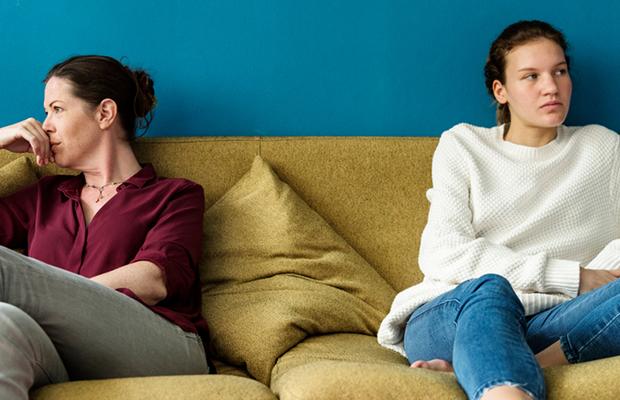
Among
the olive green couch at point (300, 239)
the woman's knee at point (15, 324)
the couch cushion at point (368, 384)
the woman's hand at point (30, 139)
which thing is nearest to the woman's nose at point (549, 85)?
the olive green couch at point (300, 239)

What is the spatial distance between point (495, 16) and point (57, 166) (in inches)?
52.5

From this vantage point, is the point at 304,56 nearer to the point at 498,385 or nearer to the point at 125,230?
the point at 125,230

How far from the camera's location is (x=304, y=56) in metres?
2.71

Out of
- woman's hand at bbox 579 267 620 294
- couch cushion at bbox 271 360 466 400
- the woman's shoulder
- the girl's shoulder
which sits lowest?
woman's hand at bbox 579 267 620 294

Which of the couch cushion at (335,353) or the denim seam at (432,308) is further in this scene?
the couch cushion at (335,353)

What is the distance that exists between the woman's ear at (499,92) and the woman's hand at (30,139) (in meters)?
1.20

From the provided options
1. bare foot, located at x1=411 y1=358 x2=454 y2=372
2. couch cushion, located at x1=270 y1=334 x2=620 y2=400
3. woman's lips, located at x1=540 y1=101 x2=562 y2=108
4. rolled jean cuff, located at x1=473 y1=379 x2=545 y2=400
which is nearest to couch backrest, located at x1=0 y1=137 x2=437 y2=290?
woman's lips, located at x1=540 y1=101 x2=562 y2=108

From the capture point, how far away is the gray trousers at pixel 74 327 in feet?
5.43

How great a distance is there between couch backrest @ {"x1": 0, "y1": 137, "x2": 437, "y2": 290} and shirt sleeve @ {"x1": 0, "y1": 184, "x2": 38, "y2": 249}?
0.59 ft

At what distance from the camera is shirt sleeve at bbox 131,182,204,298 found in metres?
2.08

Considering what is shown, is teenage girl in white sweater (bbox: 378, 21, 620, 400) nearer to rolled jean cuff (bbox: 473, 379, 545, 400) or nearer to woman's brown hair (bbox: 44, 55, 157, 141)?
rolled jean cuff (bbox: 473, 379, 545, 400)

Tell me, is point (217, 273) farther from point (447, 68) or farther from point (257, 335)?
point (447, 68)

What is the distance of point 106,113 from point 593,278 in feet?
4.16

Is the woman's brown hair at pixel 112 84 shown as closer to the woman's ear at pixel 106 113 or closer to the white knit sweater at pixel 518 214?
the woman's ear at pixel 106 113
